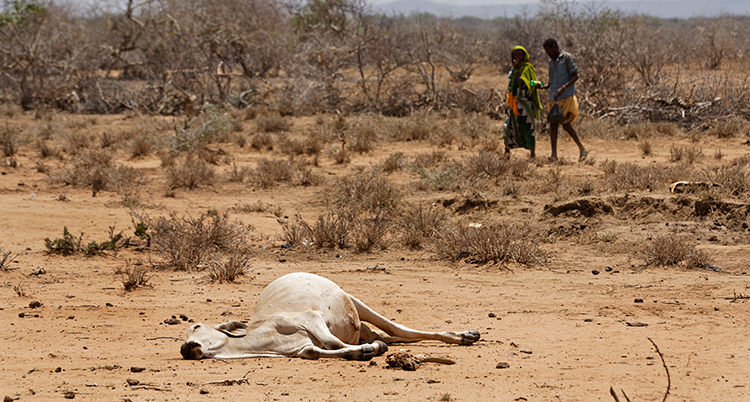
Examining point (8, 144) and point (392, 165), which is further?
point (8, 144)

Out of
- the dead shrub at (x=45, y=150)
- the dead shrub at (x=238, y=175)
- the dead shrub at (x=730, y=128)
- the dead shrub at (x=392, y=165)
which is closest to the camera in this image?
the dead shrub at (x=238, y=175)

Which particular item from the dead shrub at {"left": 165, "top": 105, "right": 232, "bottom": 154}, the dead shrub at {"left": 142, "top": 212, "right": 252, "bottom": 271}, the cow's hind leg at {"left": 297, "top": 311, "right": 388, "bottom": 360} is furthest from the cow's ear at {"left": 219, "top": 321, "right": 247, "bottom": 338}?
the dead shrub at {"left": 165, "top": 105, "right": 232, "bottom": 154}

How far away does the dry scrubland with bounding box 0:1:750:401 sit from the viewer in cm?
342

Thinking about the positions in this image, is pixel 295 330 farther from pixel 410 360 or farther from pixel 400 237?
pixel 400 237

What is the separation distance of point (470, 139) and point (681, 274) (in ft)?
24.7

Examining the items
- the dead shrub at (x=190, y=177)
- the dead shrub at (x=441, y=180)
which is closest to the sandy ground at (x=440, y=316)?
the dead shrub at (x=441, y=180)

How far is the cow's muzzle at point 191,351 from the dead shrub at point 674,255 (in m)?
4.15

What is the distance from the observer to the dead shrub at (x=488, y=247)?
6277mm

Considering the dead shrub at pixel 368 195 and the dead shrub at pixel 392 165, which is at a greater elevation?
the dead shrub at pixel 392 165

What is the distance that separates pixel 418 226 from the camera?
7.34 meters

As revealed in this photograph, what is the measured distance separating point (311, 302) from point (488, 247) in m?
2.93

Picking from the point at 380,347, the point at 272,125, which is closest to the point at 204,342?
the point at 380,347

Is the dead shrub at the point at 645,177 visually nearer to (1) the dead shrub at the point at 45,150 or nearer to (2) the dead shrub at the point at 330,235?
(2) the dead shrub at the point at 330,235

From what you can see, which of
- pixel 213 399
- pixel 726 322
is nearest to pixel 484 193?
pixel 726 322
